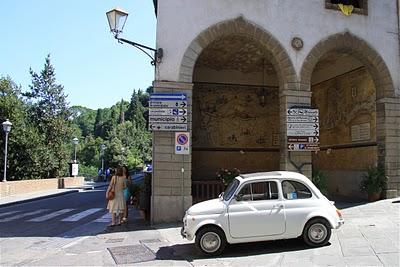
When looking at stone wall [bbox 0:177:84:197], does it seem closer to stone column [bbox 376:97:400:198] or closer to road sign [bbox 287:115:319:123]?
road sign [bbox 287:115:319:123]

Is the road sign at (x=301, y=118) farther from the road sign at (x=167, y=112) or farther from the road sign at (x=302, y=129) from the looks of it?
the road sign at (x=167, y=112)

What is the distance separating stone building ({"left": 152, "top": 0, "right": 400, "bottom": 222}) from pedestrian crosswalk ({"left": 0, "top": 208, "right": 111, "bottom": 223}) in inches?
153

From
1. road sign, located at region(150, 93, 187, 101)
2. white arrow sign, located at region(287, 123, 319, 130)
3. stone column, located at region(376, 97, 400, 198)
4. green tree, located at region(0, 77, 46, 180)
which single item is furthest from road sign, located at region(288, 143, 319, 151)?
green tree, located at region(0, 77, 46, 180)

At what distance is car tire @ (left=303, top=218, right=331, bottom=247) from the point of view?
8.36 metres

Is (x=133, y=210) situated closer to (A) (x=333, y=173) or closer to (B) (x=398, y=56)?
(A) (x=333, y=173)

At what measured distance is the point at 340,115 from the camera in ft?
56.7

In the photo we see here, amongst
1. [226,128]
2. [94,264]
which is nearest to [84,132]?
[226,128]

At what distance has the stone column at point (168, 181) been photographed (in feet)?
39.5

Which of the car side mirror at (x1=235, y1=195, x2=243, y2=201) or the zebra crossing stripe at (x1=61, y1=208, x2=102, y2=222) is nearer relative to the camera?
the car side mirror at (x1=235, y1=195, x2=243, y2=201)

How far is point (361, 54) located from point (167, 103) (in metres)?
7.05

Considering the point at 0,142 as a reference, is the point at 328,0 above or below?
above

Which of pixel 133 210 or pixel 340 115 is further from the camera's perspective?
pixel 340 115

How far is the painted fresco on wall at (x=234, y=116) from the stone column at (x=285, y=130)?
474 centimetres

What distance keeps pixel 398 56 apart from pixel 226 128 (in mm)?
7074
